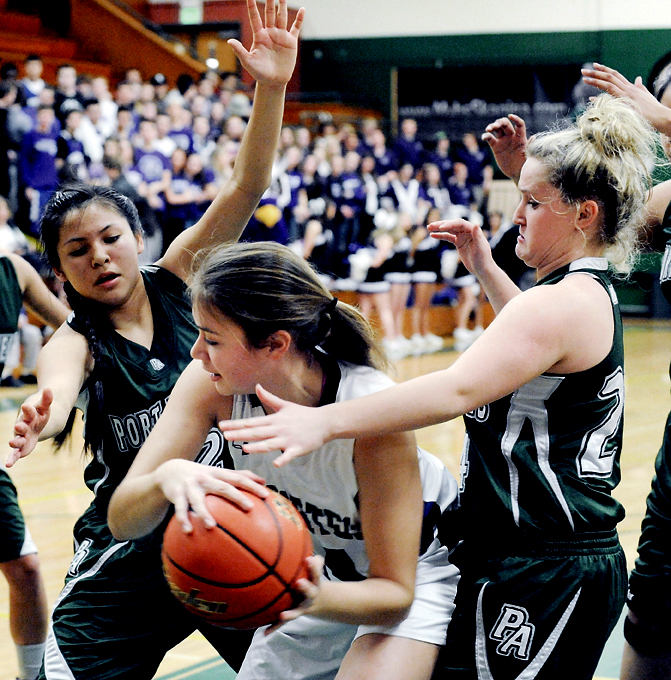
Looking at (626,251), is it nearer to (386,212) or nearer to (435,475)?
(435,475)

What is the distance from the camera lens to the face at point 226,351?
6.55 feet

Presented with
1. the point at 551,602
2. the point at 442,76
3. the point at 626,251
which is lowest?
the point at 551,602

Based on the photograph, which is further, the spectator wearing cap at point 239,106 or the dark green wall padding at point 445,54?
the dark green wall padding at point 445,54

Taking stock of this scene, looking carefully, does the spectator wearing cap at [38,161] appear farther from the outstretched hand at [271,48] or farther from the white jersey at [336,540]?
the white jersey at [336,540]

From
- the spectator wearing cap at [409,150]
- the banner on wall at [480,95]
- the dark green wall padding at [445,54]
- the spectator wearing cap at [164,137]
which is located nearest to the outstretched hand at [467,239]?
the spectator wearing cap at [164,137]

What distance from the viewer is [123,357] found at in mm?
2648

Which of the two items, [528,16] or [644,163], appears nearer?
[644,163]

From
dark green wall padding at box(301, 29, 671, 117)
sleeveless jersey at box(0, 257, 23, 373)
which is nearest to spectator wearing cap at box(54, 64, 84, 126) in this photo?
sleeveless jersey at box(0, 257, 23, 373)

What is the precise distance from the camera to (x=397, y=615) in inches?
80.2

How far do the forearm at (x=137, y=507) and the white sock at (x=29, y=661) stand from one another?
1.19m

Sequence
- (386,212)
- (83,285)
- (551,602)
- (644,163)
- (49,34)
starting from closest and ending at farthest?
(551,602) < (644,163) < (83,285) < (386,212) < (49,34)

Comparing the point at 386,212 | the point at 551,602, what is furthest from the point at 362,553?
the point at 386,212

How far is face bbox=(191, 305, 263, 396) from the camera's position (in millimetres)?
A: 1996

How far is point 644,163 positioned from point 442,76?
59.8ft
